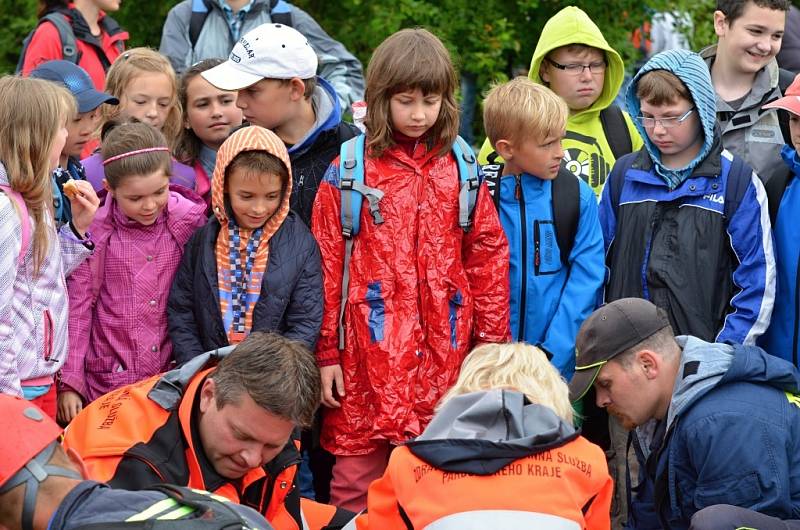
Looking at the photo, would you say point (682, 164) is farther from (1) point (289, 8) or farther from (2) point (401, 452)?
(1) point (289, 8)

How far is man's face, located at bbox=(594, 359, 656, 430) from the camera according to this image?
4.20m

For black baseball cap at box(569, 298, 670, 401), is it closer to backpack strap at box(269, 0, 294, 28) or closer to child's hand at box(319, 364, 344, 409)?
child's hand at box(319, 364, 344, 409)

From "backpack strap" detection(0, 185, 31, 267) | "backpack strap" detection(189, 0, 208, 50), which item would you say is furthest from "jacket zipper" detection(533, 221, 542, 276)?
"backpack strap" detection(189, 0, 208, 50)

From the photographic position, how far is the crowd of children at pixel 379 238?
473cm

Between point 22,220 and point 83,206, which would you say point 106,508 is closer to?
point 22,220

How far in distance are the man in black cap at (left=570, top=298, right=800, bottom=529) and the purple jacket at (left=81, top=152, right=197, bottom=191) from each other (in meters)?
2.12

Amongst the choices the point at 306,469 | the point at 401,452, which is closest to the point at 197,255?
the point at 306,469

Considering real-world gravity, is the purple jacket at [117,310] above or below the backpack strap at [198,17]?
below

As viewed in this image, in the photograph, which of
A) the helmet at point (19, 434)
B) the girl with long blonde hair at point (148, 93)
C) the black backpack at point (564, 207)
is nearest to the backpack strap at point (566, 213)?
the black backpack at point (564, 207)

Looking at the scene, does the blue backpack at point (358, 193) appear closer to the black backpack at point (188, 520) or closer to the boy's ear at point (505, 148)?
the boy's ear at point (505, 148)

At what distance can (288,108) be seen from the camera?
17.4 feet

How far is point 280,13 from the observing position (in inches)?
266

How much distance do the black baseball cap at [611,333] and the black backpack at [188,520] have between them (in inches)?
68.6

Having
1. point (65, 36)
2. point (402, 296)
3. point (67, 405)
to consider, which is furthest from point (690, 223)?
point (65, 36)
